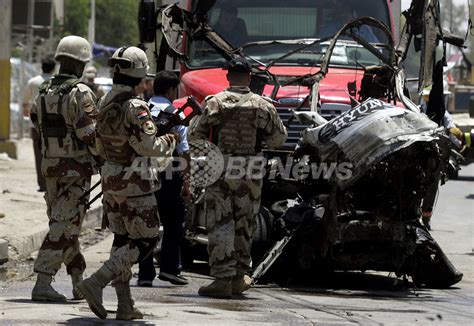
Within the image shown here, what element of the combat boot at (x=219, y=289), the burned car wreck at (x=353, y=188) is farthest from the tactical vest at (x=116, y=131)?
the burned car wreck at (x=353, y=188)

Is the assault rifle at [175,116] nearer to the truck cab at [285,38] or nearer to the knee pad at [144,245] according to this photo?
the knee pad at [144,245]

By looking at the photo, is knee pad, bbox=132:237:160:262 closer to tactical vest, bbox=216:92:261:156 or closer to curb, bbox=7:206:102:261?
tactical vest, bbox=216:92:261:156

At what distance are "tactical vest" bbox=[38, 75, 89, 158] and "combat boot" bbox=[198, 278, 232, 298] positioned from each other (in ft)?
4.77

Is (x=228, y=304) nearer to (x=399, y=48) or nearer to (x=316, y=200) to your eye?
(x=316, y=200)

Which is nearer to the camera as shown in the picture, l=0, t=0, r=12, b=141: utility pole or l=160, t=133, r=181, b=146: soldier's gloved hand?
l=160, t=133, r=181, b=146: soldier's gloved hand

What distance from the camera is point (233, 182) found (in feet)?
32.7

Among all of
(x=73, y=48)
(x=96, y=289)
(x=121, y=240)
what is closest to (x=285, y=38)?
(x=73, y=48)

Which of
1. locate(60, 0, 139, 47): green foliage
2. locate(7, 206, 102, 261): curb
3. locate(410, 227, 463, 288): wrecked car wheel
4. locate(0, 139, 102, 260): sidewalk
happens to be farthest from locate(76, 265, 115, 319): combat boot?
locate(60, 0, 139, 47): green foliage

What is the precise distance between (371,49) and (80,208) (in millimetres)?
4179

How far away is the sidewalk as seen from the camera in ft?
42.6

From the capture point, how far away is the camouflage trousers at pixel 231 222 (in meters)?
9.95

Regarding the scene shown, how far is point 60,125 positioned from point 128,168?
107cm
